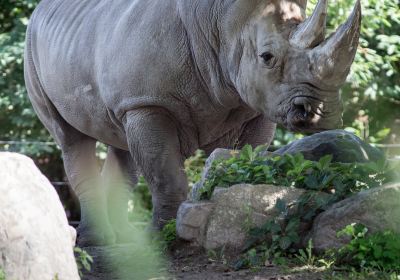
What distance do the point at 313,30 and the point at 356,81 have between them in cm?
458

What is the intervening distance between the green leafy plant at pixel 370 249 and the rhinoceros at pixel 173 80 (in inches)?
41.3

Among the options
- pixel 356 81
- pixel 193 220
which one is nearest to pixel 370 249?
pixel 193 220

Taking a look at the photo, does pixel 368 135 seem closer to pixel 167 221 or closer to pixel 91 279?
pixel 167 221

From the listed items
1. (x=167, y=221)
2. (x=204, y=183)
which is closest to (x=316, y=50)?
(x=204, y=183)

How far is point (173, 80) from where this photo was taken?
6871 mm

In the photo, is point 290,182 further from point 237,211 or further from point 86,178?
point 86,178

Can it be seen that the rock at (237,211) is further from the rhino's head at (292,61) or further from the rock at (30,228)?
Result: the rock at (30,228)

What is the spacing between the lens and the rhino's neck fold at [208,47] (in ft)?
22.2

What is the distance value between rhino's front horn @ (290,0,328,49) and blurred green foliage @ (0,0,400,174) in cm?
453

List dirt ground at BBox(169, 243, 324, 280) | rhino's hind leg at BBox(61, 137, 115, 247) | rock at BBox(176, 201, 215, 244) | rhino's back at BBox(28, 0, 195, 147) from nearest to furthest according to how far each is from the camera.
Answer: dirt ground at BBox(169, 243, 324, 280) → rock at BBox(176, 201, 215, 244) → rhino's back at BBox(28, 0, 195, 147) → rhino's hind leg at BBox(61, 137, 115, 247)

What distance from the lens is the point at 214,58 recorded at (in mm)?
6844

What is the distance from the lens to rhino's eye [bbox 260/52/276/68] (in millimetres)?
6129

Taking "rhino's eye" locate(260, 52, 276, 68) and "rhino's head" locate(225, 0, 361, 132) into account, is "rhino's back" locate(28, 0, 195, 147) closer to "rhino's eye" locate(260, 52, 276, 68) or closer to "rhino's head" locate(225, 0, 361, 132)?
"rhino's head" locate(225, 0, 361, 132)

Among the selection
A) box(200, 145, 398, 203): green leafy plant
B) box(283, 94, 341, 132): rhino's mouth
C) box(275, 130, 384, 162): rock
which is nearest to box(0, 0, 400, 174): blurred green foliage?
box(275, 130, 384, 162): rock
